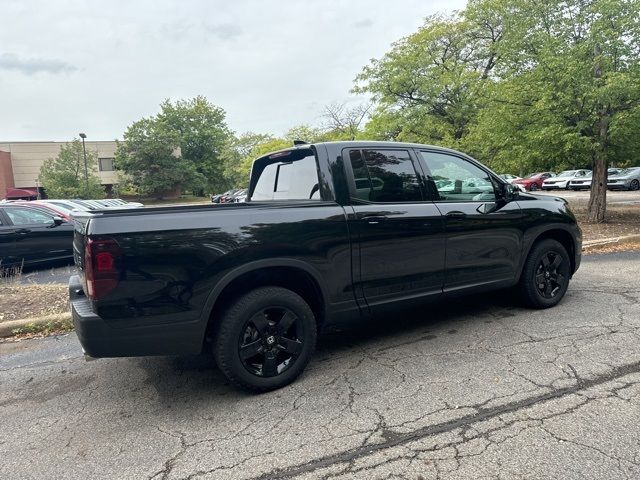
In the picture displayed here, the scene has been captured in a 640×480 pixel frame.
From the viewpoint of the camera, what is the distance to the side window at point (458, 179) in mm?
4246

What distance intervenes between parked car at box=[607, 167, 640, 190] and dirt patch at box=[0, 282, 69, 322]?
29.1 m

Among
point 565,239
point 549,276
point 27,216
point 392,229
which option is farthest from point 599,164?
point 27,216

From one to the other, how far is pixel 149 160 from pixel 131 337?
47204mm

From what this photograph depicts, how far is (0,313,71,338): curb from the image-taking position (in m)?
4.92

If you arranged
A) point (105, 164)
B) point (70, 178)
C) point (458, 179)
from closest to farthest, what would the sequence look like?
point (458, 179) → point (70, 178) → point (105, 164)

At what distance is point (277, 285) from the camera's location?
138 inches

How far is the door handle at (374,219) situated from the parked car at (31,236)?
7578 millimetres

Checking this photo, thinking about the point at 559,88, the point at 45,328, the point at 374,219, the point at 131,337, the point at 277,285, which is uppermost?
the point at 559,88

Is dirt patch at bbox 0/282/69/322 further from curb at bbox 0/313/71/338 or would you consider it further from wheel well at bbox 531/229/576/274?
wheel well at bbox 531/229/576/274

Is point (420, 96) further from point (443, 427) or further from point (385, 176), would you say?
point (443, 427)

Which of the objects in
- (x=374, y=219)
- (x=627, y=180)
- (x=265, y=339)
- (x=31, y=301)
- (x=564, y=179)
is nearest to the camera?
(x=265, y=339)

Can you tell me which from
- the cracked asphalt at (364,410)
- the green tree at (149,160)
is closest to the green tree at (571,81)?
the cracked asphalt at (364,410)

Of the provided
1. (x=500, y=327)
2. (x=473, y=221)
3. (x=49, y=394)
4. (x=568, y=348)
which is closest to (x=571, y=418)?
(x=568, y=348)

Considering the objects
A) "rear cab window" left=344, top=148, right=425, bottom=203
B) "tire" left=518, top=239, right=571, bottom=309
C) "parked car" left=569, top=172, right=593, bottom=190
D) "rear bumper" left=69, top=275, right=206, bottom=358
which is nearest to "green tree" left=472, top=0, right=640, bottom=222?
"tire" left=518, top=239, right=571, bottom=309
